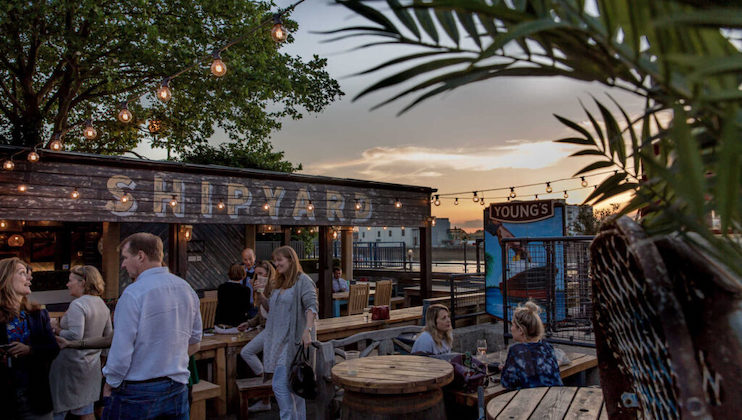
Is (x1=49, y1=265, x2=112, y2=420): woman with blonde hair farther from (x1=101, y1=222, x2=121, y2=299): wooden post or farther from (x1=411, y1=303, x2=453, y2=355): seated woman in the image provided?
(x1=101, y1=222, x2=121, y2=299): wooden post

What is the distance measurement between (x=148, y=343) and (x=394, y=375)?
1857 mm

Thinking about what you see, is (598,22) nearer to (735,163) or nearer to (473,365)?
(735,163)

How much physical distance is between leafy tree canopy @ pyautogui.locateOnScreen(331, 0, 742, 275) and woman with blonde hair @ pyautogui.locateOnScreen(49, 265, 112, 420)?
15.2 feet

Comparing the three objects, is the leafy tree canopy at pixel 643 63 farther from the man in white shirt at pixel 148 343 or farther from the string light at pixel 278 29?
the string light at pixel 278 29

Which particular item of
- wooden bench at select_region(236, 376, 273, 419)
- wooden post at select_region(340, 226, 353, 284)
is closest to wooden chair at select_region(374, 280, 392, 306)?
wooden post at select_region(340, 226, 353, 284)

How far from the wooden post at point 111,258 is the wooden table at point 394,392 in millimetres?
11177

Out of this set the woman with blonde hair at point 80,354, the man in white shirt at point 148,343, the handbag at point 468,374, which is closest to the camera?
the man in white shirt at point 148,343

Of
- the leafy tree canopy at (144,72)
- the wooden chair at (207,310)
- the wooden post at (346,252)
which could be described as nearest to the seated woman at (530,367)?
the wooden chair at (207,310)

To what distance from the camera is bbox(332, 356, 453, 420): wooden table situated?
3766 millimetres

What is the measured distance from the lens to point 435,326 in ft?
16.5

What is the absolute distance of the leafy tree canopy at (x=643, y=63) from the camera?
39 cm

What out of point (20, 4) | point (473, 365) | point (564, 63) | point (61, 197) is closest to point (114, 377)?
point (473, 365)

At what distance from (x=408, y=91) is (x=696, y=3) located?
27cm

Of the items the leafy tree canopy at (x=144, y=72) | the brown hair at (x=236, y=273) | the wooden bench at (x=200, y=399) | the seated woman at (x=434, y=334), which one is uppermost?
the leafy tree canopy at (x=144, y=72)
